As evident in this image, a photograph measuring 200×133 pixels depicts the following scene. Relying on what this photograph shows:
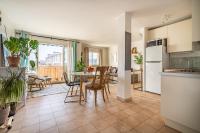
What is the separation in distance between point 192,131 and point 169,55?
281 cm

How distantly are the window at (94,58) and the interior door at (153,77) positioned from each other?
4546 millimetres

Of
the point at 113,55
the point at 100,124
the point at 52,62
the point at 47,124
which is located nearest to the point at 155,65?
the point at 100,124

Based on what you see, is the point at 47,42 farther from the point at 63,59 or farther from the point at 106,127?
the point at 106,127

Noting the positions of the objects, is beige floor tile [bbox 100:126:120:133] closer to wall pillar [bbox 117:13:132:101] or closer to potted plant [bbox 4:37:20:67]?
wall pillar [bbox 117:13:132:101]

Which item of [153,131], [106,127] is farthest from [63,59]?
[153,131]

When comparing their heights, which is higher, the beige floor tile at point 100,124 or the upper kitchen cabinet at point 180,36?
the upper kitchen cabinet at point 180,36

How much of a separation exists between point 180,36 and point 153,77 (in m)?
1.47

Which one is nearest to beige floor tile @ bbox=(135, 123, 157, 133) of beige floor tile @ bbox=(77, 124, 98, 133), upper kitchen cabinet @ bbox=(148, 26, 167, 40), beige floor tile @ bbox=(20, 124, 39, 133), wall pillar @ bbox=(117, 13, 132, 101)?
beige floor tile @ bbox=(77, 124, 98, 133)

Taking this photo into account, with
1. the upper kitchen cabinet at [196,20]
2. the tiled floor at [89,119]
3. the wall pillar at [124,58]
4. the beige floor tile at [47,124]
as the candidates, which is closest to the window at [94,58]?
the wall pillar at [124,58]

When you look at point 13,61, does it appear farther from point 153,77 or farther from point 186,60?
point 186,60

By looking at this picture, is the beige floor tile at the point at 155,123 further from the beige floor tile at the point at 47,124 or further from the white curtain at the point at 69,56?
the white curtain at the point at 69,56

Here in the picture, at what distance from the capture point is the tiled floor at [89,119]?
1775 mm

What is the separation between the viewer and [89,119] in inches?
83.0

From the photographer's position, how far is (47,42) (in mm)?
5637
